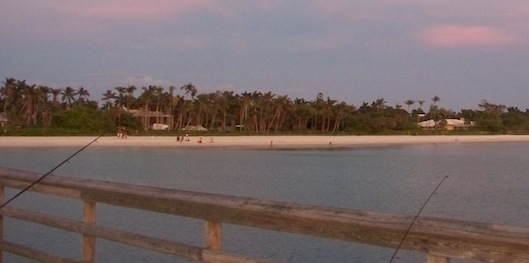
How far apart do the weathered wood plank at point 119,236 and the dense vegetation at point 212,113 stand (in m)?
62.9

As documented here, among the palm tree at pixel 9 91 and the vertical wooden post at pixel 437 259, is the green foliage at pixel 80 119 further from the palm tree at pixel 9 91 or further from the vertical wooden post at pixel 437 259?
the vertical wooden post at pixel 437 259

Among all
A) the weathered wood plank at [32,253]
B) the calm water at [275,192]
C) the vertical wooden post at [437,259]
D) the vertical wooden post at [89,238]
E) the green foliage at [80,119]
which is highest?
the green foliage at [80,119]

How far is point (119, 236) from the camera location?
4137 millimetres

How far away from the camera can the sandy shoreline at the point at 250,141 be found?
61125 mm

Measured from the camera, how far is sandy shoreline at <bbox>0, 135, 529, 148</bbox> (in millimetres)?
61125

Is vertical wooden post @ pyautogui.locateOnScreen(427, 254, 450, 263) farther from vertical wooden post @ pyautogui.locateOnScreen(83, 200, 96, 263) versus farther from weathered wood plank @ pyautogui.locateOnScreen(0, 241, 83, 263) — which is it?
weathered wood plank @ pyautogui.locateOnScreen(0, 241, 83, 263)

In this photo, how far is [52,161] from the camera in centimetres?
4484

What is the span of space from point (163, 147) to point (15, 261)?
196 ft

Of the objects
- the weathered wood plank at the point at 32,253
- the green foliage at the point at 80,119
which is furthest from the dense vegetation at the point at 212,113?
the weathered wood plank at the point at 32,253

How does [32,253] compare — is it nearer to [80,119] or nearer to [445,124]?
[80,119]

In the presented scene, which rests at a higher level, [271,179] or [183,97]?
[183,97]

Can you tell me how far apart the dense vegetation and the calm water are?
15.0 metres

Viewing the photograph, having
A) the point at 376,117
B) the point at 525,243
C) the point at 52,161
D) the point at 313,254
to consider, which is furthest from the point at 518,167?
the point at 376,117

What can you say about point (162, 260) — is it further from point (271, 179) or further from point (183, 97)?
point (183, 97)
